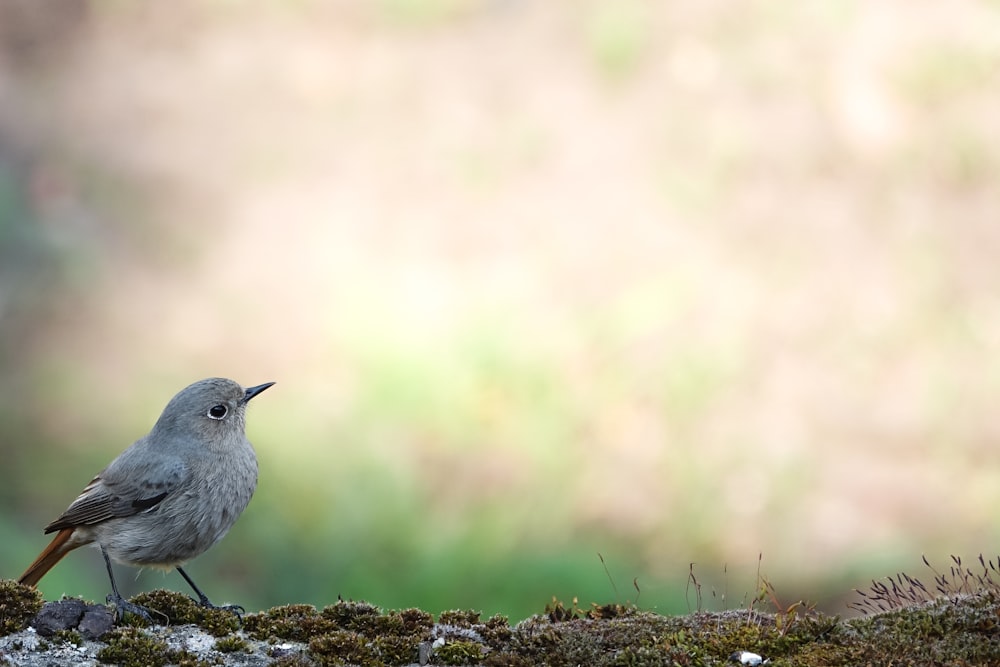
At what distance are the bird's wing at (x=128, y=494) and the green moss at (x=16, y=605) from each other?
655 mm

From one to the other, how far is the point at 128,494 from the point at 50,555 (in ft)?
1.83

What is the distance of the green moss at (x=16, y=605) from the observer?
190 inches

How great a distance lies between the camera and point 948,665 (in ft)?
14.4

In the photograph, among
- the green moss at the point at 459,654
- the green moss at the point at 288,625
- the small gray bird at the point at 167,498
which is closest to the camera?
the green moss at the point at 459,654

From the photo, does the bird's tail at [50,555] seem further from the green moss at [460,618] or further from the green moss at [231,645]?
the green moss at [460,618]

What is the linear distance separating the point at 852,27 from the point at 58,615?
1198 cm

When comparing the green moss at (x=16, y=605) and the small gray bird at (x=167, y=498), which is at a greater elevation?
the small gray bird at (x=167, y=498)

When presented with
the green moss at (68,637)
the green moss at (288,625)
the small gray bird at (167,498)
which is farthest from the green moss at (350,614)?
the green moss at (68,637)

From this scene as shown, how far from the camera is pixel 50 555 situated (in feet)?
Result: 19.0

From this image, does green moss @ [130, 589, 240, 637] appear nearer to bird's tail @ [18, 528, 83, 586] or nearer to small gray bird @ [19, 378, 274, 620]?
small gray bird @ [19, 378, 274, 620]

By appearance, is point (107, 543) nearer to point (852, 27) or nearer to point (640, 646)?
point (640, 646)

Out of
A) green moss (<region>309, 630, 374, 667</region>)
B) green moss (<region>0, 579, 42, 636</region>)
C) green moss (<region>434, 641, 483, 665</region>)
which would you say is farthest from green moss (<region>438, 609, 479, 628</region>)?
green moss (<region>0, 579, 42, 636</region>)

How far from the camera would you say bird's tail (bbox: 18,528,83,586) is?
18.7 feet

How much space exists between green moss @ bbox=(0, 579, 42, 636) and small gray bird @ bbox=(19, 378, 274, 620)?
578 mm
